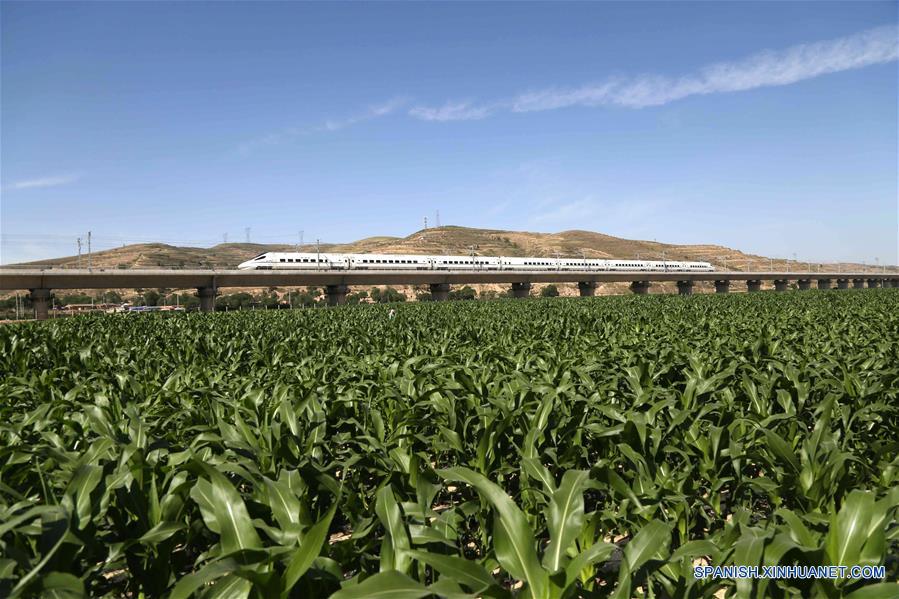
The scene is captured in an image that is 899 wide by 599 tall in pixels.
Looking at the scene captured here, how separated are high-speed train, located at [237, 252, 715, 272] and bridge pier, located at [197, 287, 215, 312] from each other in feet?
18.1

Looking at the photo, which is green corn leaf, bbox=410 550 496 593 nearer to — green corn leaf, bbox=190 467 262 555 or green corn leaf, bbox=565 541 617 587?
green corn leaf, bbox=565 541 617 587

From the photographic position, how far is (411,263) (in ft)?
251

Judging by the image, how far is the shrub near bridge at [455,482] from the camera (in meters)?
2.44

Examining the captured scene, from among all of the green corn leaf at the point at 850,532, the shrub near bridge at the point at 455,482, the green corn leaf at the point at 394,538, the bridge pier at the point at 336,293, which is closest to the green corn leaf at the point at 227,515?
the shrub near bridge at the point at 455,482

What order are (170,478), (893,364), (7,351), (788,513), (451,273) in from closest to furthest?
(788,513), (170,478), (893,364), (7,351), (451,273)

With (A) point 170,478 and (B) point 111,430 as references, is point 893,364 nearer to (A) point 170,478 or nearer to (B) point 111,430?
(A) point 170,478

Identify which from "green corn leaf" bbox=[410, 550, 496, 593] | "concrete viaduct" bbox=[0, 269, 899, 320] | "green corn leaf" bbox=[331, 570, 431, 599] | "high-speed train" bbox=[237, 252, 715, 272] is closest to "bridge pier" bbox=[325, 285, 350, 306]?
"concrete viaduct" bbox=[0, 269, 899, 320]

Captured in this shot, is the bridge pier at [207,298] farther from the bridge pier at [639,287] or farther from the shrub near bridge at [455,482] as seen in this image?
the bridge pier at [639,287]

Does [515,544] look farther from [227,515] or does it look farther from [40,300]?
[40,300]

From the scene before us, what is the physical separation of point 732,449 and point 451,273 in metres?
70.5

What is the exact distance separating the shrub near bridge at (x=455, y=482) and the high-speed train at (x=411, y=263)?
59.2 meters

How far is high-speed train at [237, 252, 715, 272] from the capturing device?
66.6 meters

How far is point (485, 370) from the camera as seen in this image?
7.18 m

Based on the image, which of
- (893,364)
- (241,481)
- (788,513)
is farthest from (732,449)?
(893,364)
